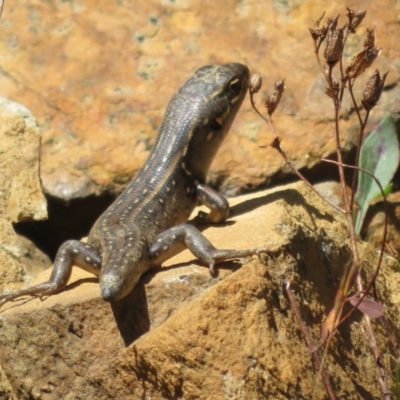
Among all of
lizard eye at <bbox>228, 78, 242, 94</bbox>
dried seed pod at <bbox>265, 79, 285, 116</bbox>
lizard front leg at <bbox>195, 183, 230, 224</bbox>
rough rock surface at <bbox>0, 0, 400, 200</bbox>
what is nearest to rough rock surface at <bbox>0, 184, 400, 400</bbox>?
lizard front leg at <bbox>195, 183, 230, 224</bbox>

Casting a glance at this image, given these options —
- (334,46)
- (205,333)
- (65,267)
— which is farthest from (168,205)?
(334,46)

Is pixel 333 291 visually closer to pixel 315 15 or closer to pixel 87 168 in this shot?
pixel 87 168

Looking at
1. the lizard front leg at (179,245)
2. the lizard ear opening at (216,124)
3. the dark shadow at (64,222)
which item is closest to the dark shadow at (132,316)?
the lizard front leg at (179,245)

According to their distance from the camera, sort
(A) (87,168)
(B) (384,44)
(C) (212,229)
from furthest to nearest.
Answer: (B) (384,44)
(A) (87,168)
(C) (212,229)

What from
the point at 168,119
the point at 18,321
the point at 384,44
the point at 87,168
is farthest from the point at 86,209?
the point at 384,44

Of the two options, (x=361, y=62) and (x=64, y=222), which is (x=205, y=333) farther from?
(x=64, y=222)

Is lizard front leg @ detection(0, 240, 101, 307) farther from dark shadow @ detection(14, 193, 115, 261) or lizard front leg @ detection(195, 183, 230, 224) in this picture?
dark shadow @ detection(14, 193, 115, 261)

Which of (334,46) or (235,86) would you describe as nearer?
(334,46)
